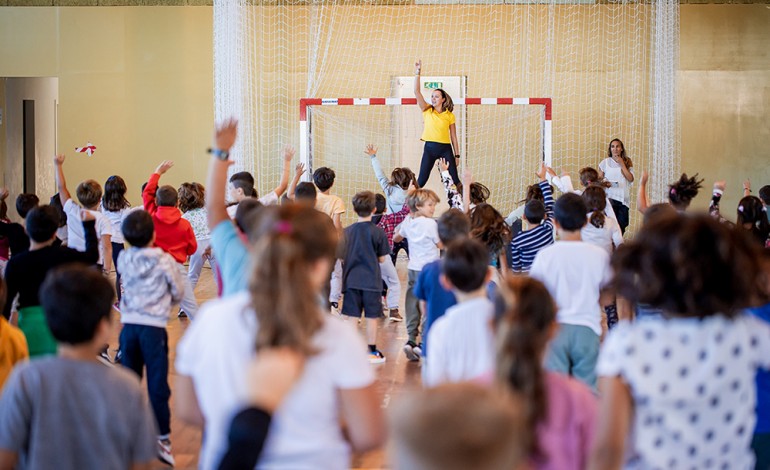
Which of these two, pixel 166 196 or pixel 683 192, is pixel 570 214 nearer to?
pixel 683 192

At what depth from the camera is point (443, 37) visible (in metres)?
12.0

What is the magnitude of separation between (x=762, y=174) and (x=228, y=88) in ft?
23.4

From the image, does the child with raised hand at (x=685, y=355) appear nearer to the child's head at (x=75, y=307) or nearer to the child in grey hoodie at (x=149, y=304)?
the child's head at (x=75, y=307)

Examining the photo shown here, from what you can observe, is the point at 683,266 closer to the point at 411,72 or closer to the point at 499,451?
the point at 499,451

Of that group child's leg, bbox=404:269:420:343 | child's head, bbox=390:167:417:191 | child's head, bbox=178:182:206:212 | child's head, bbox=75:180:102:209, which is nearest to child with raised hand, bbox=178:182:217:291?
child's head, bbox=178:182:206:212

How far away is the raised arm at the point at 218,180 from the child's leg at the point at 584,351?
6.14ft

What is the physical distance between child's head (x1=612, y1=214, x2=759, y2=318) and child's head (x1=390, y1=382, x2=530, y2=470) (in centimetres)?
96

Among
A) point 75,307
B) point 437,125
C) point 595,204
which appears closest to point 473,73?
point 437,125

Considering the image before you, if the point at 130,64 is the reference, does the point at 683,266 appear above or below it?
below

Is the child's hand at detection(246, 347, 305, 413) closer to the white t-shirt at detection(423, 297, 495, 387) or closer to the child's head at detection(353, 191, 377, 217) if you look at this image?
the white t-shirt at detection(423, 297, 495, 387)

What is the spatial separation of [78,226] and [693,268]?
5.07 metres

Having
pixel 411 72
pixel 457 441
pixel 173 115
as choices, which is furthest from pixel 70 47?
pixel 457 441

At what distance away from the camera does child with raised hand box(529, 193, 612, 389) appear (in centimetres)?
398

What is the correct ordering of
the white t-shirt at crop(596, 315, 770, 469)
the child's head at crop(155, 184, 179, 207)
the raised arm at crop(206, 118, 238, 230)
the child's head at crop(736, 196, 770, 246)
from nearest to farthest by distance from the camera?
the white t-shirt at crop(596, 315, 770, 469) → the raised arm at crop(206, 118, 238, 230) → the child's head at crop(736, 196, 770, 246) → the child's head at crop(155, 184, 179, 207)
